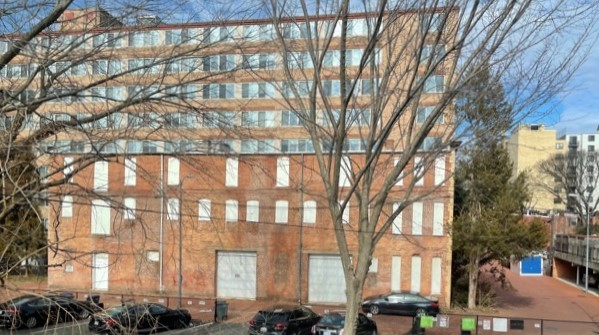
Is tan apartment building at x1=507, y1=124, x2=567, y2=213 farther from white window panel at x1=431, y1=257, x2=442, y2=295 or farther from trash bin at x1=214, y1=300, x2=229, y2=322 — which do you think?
trash bin at x1=214, y1=300, x2=229, y2=322

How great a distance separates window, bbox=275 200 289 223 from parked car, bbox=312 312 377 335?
1279 centimetres

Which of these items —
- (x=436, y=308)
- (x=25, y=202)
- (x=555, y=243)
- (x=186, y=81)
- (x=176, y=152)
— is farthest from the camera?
(x=555, y=243)

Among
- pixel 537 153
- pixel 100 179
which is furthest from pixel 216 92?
pixel 537 153

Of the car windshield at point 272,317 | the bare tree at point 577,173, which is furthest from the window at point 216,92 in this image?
the bare tree at point 577,173

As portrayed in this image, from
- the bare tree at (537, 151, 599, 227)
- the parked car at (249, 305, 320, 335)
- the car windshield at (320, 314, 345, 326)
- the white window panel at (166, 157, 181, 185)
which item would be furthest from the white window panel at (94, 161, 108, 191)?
the bare tree at (537, 151, 599, 227)

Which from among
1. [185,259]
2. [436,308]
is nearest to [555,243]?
[436,308]

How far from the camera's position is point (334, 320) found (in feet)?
70.4

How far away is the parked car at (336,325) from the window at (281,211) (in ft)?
42.0

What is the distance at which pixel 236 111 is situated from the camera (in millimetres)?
6578

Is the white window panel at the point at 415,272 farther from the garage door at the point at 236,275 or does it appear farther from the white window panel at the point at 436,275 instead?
the garage door at the point at 236,275

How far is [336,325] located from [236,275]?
1556cm

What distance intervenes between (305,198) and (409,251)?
720cm

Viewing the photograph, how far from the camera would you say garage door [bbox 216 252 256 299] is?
35.3 m

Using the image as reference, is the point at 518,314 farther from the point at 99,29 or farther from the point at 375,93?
the point at 99,29
